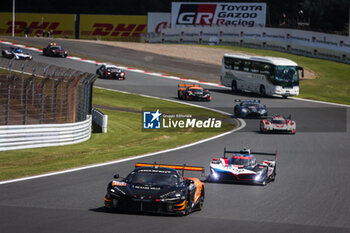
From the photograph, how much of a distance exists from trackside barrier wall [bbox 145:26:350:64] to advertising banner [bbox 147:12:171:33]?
405cm

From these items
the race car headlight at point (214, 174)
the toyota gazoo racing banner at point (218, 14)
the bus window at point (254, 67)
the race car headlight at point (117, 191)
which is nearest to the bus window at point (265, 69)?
the bus window at point (254, 67)

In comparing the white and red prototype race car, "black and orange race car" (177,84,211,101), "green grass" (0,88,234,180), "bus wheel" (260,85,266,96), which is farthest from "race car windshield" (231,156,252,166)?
"bus wheel" (260,85,266,96)

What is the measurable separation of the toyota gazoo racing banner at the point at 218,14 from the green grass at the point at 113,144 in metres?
45.2

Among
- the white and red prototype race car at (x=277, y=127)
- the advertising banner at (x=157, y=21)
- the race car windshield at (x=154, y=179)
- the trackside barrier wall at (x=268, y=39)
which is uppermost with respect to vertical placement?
the advertising banner at (x=157, y=21)

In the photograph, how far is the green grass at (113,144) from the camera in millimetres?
21656

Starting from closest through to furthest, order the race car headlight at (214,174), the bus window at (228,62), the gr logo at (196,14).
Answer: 1. the race car headlight at (214,174)
2. the bus window at (228,62)
3. the gr logo at (196,14)

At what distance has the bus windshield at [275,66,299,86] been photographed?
54594 millimetres

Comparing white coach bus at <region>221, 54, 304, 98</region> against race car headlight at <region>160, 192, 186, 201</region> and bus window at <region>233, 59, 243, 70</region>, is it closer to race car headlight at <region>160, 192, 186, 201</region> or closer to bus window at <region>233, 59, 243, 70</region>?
bus window at <region>233, 59, 243, 70</region>

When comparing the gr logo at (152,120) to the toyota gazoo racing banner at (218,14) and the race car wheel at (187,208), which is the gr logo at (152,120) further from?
the toyota gazoo racing banner at (218,14)

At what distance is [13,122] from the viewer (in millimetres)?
25078

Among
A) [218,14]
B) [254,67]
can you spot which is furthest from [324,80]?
[218,14]

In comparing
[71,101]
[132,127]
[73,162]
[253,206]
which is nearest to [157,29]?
[132,127]

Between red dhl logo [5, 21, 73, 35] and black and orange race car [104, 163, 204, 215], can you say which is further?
red dhl logo [5, 21, 73, 35]

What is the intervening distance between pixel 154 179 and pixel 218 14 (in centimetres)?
8107
